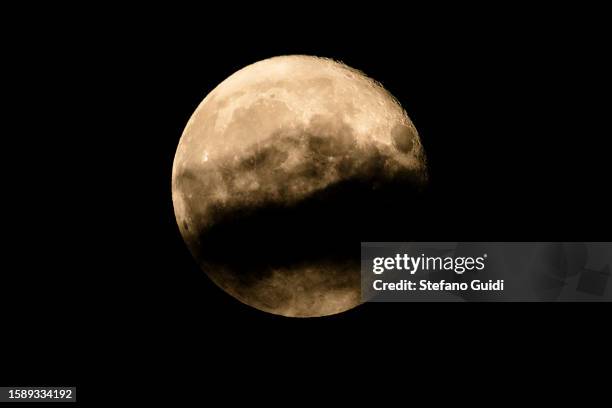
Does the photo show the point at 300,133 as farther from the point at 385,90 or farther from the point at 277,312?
the point at 277,312

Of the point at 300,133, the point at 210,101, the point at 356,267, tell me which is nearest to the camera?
the point at 300,133

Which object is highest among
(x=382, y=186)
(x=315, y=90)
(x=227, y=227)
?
(x=315, y=90)

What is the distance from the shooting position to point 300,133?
3133mm

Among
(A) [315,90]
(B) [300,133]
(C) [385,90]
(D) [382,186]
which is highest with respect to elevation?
(C) [385,90]

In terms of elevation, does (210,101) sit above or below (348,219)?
above

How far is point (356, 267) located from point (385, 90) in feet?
4.29

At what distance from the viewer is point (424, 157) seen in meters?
3.65

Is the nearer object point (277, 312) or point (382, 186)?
point (382, 186)

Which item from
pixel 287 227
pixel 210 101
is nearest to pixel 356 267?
pixel 287 227

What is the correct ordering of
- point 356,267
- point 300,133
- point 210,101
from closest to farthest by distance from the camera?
1. point 300,133
2. point 356,267
3. point 210,101

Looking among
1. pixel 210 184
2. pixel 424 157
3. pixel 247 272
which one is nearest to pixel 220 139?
pixel 210 184

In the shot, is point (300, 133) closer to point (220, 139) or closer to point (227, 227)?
point (220, 139)

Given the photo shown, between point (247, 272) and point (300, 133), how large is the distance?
994 millimetres

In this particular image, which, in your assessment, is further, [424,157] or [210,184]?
[424,157]
